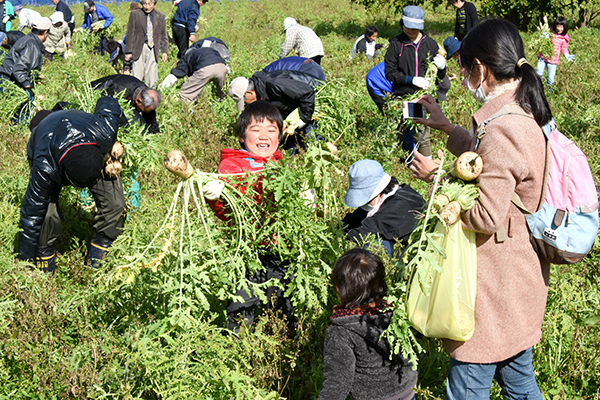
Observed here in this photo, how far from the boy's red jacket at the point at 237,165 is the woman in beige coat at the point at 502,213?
1.30 metres

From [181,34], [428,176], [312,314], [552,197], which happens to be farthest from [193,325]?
[181,34]

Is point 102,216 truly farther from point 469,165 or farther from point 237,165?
point 469,165

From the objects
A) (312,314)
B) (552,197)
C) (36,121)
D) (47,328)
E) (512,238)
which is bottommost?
(47,328)

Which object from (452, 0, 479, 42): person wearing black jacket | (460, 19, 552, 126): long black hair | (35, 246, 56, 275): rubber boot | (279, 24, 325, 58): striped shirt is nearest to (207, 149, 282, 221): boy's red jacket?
(460, 19, 552, 126): long black hair

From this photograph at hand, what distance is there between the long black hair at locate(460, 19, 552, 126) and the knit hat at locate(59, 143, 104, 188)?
9.51ft

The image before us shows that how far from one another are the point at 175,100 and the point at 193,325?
6.12 metres

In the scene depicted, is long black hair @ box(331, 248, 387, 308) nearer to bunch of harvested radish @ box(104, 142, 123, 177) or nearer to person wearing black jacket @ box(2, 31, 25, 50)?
bunch of harvested radish @ box(104, 142, 123, 177)

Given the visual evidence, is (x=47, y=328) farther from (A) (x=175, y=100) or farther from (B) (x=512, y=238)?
(A) (x=175, y=100)

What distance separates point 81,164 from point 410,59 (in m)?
4.15

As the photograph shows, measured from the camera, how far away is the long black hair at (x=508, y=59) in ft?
6.39

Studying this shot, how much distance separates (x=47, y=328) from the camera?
3541mm

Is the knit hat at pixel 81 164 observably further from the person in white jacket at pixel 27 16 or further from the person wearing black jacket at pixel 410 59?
the person in white jacket at pixel 27 16

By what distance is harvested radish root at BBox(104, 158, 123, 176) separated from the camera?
4325 mm

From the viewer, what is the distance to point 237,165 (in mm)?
3143
